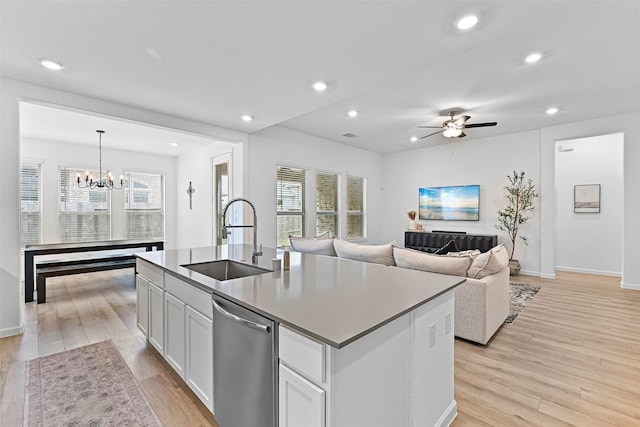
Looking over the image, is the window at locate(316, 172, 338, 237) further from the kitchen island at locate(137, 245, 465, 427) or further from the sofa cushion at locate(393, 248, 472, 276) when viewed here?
the kitchen island at locate(137, 245, 465, 427)

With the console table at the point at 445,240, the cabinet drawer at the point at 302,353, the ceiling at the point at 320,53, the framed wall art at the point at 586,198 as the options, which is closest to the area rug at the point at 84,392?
the cabinet drawer at the point at 302,353

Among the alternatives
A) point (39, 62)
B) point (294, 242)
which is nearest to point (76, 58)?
point (39, 62)

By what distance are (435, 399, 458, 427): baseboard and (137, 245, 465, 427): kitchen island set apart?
0.03ft

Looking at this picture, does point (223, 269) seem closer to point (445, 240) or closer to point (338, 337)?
point (338, 337)

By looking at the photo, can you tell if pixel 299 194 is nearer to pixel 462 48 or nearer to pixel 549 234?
pixel 462 48

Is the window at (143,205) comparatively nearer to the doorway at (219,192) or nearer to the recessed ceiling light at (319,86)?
the doorway at (219,192)

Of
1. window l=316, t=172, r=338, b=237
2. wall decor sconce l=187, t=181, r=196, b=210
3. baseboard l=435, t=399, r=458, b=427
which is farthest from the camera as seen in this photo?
wall decor sconce l=187, t=181, r=196, b=210

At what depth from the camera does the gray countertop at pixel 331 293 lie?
1.15 metres

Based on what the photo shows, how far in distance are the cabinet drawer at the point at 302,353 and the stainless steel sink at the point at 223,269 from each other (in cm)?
105

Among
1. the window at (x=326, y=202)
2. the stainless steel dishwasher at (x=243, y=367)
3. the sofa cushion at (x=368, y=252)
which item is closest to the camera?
the stainless steel dishwasher at (x=243, y=367)

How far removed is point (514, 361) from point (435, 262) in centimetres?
103

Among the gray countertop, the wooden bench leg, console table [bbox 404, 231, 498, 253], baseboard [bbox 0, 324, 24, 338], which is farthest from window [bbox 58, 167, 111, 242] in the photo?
console table [bbox 404, 231, 498, 253]

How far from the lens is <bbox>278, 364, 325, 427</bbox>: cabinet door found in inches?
42.9

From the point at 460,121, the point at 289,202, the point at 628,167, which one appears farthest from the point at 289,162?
the point at 628,167
